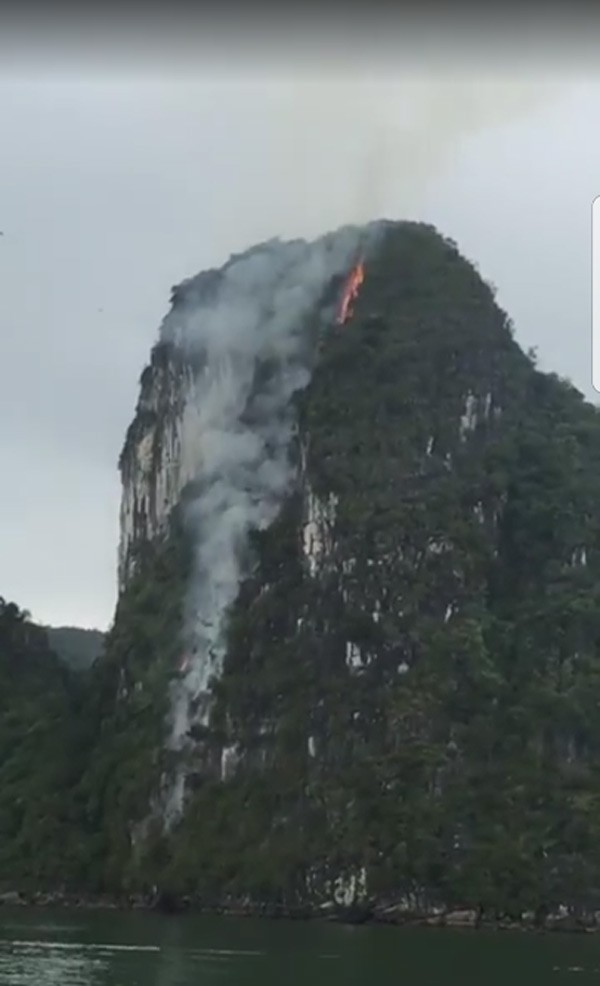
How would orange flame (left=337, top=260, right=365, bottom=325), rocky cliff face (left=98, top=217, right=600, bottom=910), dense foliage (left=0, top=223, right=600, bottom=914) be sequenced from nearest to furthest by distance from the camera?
dense foliage (left=0, top=223, right=600, bottom=914) → rocky cliff face (left=98, top=217, right=600, bottom=910) → orange flame (left=337, top=260, right=365, bottom=325)

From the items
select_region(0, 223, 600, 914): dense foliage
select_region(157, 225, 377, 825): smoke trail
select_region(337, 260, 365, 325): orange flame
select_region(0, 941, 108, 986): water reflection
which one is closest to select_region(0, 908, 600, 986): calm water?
select_region(0, 941, 108, 986): water reflection

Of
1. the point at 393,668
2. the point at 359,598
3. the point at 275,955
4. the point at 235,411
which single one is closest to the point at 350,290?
the point at 235,411

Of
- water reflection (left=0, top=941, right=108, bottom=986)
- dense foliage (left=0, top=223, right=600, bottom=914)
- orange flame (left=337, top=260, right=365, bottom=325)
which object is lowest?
water reflection (left=0, top=941, right=108, bottom=986)

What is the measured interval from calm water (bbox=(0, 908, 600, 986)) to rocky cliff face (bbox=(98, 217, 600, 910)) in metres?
4.65

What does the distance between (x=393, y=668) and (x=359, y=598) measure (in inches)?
92.9

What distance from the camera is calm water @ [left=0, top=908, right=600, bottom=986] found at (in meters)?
23.4

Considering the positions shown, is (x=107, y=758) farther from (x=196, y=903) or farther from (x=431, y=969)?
(x=431, y=969)

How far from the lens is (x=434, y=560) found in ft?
150

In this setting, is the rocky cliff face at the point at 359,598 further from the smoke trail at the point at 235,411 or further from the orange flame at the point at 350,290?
the orange flame at the point at 350,290

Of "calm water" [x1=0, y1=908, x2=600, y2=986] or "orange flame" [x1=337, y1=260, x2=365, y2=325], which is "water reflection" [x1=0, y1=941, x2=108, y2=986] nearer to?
"calm water" [x1=0, y1=908, x2=600, y2=986]

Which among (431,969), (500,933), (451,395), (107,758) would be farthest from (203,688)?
(431,969)

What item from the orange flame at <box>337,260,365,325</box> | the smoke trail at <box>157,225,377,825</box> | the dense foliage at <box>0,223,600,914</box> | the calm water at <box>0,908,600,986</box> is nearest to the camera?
the calm water at <box>0,908,600,986</box>

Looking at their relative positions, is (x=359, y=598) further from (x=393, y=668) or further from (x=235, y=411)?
(x=235, y=411)

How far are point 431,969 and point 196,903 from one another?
20.2 metres
